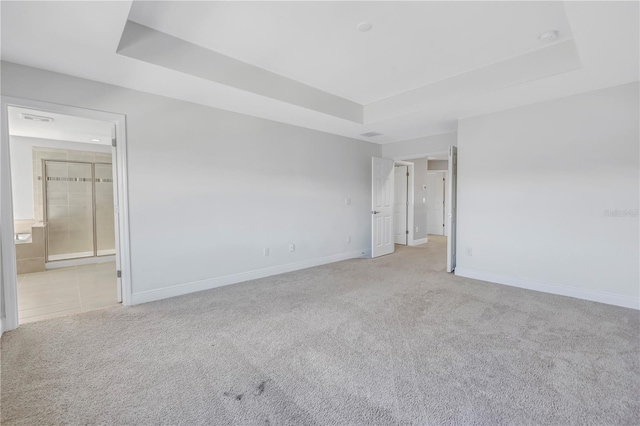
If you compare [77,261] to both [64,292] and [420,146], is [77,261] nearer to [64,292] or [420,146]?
[64,292]

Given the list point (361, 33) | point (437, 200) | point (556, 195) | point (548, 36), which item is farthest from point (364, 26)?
point (437, 200)

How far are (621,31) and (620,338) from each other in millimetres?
2453

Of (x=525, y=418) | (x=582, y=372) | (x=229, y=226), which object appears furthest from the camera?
(x=229, y=226)

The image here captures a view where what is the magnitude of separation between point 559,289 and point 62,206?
8222 mm

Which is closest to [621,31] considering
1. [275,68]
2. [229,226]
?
[275,68]

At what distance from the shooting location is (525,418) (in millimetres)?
1628

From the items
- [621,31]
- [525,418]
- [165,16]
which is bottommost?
[525,418]

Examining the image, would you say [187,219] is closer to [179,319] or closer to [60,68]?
[179,319]

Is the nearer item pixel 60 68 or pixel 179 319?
pixel 60 68

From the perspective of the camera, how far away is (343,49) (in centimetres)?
296

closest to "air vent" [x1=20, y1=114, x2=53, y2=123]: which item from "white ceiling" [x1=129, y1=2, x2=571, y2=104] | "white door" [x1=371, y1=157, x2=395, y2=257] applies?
"white ceiling" [x1=129, y1=2, x2=571, y2=104]

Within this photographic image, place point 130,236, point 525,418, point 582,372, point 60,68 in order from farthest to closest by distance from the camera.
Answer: point 130,236, point 60,68, point 582,372, point 525,418

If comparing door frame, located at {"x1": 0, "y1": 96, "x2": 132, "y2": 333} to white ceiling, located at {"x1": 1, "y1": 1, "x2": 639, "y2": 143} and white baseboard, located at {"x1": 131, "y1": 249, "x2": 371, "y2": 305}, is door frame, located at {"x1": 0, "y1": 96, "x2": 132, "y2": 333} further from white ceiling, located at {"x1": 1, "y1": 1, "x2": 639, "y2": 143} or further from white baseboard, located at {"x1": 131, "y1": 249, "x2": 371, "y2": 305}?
white ceiling, located at {"x1": 1, "y1": 1, "x2": 639, "y2": 143}

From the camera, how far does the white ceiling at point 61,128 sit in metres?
4.08
